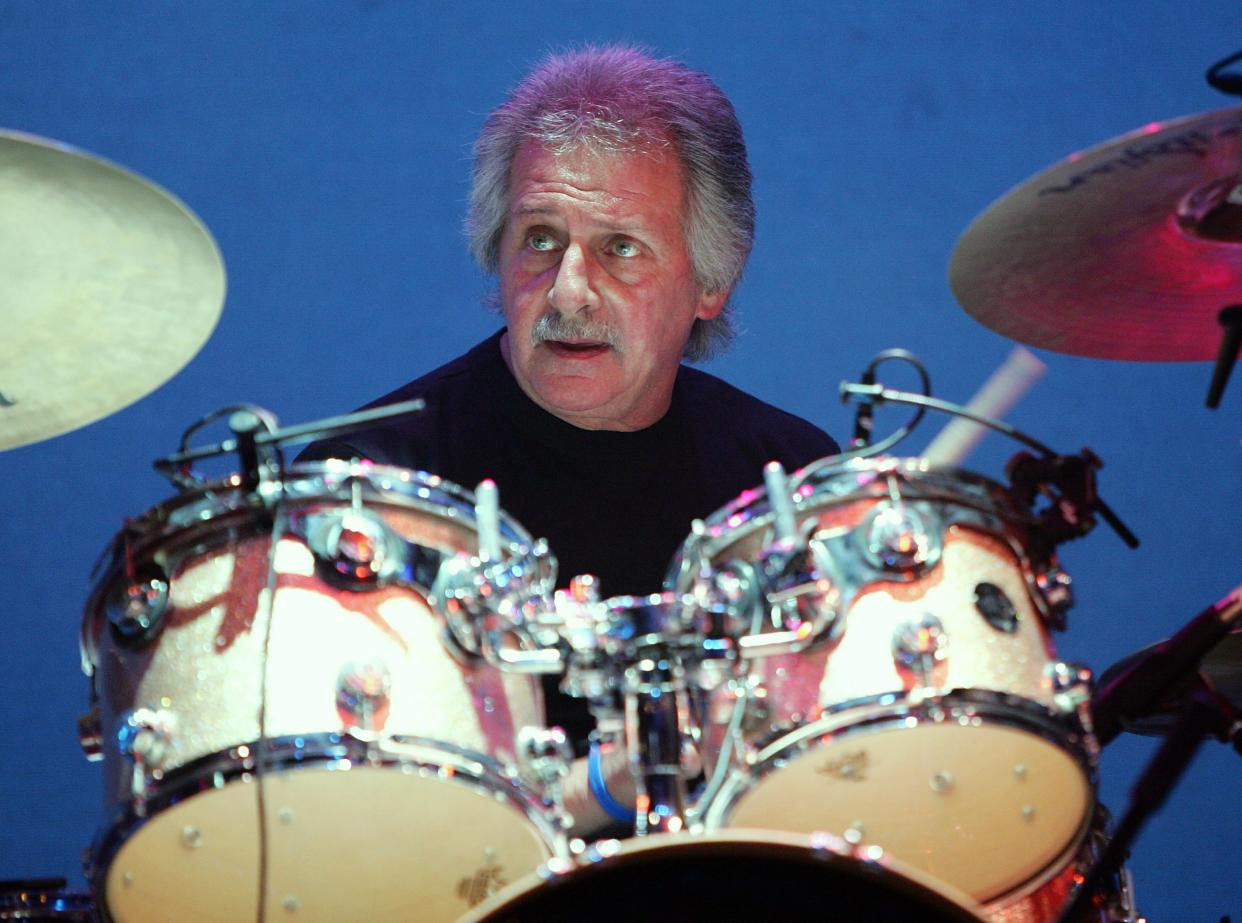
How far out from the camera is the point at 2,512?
2268mm

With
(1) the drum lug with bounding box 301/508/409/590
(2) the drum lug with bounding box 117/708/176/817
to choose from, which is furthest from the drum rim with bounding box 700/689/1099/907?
(2) the drum lug with bounding box 117/708/176/817

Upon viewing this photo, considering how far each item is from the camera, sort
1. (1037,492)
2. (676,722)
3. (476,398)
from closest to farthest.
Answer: (676,722) → (1037,492) → (476,398)

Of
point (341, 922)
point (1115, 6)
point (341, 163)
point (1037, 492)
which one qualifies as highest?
point (1115, 6)

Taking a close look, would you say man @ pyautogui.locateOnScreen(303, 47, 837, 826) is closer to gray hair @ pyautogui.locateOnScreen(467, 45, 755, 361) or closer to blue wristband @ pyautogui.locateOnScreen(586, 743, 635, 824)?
gray hair @ pyautogui.locateOnScreen(467, 45, 755, 361)

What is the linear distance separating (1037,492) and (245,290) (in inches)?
54.9

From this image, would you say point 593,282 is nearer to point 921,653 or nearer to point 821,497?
point 821,497

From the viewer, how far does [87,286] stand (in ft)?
4.99

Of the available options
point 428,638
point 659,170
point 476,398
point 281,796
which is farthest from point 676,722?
point 659,170

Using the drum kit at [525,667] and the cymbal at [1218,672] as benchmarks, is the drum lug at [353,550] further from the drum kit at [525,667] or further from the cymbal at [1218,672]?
the cymbal at [1218,672]

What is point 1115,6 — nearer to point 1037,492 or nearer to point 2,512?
point 1037,492

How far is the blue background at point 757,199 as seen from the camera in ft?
7.68

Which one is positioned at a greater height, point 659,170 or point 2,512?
point 659,170

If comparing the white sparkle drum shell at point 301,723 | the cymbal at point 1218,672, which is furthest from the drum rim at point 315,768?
the cymbal at point 1218,672

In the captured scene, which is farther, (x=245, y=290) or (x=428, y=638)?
(x=245, y=290)
